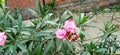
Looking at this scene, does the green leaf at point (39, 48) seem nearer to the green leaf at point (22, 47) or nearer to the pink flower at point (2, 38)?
the green leaf at point (22, 47)

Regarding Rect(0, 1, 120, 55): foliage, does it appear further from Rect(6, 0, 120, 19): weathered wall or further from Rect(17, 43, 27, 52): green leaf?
Rect(6, 0, 120, 19): weathered wall

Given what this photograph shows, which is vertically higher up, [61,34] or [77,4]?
[61,34]

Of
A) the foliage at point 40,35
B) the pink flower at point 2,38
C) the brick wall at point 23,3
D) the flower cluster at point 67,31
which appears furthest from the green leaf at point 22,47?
the brick wall at point 23,3

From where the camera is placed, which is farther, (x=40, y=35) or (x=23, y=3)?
(x=23, y=3)

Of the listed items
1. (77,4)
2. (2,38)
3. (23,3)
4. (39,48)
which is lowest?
(77,4)

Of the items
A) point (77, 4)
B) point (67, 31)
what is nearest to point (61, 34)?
point (67, 31)

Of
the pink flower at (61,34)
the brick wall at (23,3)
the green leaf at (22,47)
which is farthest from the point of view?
the brick wall at (23,3)

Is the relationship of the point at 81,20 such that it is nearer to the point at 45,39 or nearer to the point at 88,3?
the point at 45,39

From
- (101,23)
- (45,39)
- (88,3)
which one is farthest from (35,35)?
(88,3)

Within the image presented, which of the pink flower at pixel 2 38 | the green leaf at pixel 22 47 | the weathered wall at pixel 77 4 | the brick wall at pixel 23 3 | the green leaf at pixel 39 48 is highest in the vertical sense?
the pink flower at pixel 2 38

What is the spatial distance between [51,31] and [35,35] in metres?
0.13

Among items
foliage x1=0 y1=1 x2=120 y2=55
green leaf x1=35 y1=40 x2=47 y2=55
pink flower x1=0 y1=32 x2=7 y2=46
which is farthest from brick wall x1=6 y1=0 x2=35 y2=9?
pink flower x1=0 y1=32 x2=7 y2=46

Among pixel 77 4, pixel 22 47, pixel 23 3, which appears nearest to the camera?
pixel 22 47

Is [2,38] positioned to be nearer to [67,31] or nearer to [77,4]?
[67,31]
